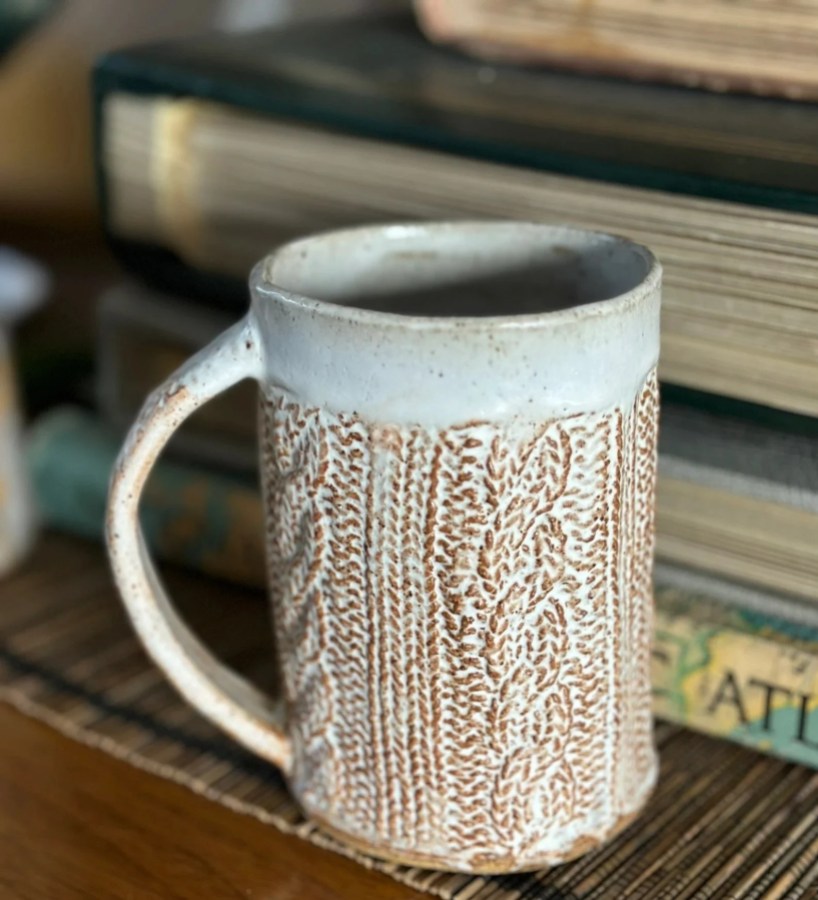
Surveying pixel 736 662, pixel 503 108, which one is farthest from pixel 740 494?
pixel 503 108

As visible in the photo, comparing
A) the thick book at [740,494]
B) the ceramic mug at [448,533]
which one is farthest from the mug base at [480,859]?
the thick book at [740,494]

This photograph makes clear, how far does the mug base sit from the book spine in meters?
0.06

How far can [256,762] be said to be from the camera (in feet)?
1.55

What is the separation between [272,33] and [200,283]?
145 millimetres

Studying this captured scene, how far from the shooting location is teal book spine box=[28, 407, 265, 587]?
57 centimetres

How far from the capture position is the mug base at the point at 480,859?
0.41 metres

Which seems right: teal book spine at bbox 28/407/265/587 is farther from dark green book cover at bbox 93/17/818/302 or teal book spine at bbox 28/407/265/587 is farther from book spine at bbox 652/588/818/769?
book spine at bbox 652/588/818/769

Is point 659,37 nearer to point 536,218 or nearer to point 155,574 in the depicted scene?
point 536,218

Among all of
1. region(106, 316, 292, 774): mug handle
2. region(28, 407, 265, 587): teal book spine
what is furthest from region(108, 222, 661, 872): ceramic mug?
region(28, 407, 265, 587): teal book spine

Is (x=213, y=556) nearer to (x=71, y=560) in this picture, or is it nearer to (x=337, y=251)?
(x=71, y=560)

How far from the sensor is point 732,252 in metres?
0.43

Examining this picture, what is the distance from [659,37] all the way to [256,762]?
0.32 metres

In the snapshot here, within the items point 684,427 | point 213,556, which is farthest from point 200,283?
point 684,427

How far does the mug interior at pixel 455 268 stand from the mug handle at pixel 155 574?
0.04m
